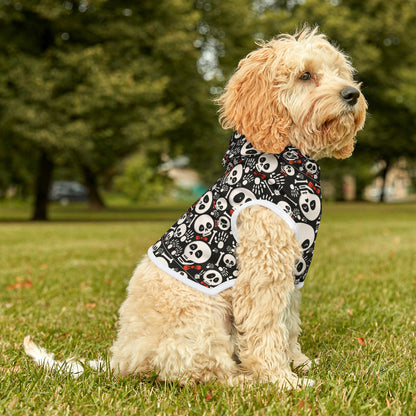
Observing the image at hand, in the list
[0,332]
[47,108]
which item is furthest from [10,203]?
[0,332]

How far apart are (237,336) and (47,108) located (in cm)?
1664

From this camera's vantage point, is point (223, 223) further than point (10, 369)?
No

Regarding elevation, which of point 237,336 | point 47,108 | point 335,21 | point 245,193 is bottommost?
point 237,336

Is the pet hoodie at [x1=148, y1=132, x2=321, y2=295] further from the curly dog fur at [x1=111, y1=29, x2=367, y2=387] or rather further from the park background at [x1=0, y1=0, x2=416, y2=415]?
the park background at [x1=0, y1=0, x2=416, y2=415]

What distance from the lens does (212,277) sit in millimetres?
3041

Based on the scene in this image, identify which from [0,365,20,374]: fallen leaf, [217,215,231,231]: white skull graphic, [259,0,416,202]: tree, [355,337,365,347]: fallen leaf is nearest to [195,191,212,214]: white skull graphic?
[217,215,231,231]: white skull graphic

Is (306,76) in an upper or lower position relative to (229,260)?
upper

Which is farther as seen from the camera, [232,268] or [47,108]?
[47,108]

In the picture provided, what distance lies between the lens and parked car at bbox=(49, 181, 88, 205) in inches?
1929

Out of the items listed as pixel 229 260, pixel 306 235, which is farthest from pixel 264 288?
pixel 306 235

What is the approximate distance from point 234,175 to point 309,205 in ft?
1.64

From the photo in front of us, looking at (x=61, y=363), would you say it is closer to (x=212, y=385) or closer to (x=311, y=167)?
(x=212, y=385)

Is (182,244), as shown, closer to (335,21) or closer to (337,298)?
(337,298)

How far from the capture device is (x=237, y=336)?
3072 millimetres
